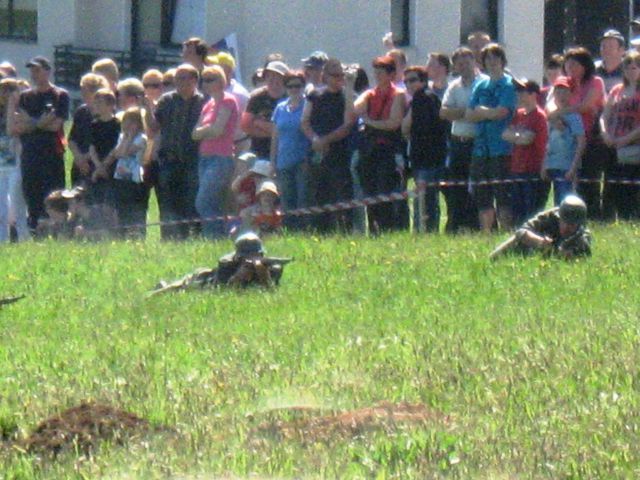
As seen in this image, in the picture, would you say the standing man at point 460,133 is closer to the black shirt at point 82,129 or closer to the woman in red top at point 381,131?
the woman in red top at point 381,131

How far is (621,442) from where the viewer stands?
754 centimetres

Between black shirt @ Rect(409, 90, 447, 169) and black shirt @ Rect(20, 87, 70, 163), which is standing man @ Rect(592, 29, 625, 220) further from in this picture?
black shirt @ Rect(20, 87, 70, 163)

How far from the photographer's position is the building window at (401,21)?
33.8 metres

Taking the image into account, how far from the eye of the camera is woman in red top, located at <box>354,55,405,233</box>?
1644 cm

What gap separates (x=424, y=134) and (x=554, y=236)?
3089mm

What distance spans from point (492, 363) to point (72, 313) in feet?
13.1

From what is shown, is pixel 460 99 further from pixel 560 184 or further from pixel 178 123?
pixel 178 123

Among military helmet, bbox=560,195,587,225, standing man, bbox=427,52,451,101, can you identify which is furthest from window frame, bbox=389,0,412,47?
military helmet, bbox=560,195,587,225

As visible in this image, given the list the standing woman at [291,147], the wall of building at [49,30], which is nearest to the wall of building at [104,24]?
the wall of building at [49,30]

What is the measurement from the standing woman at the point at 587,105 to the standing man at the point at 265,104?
2904mm

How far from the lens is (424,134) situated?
645 inches

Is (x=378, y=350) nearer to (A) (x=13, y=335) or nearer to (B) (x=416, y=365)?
(B) (x=416, y=365)

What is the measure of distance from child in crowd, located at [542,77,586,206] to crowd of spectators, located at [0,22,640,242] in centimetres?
1

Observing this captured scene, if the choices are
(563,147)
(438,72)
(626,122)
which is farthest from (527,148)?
(438,72)
